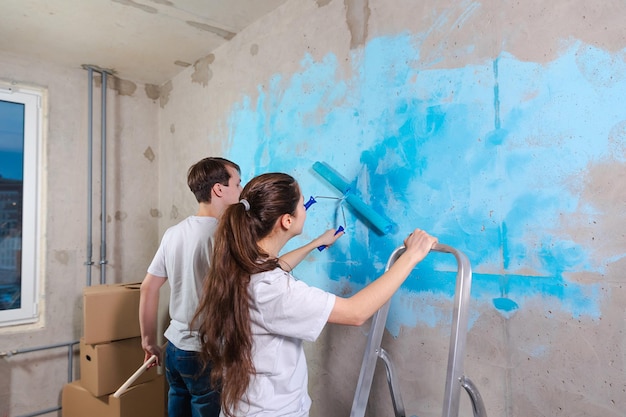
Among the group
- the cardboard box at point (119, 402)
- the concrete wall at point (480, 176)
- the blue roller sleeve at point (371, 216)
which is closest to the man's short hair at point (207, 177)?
the concrete wall at point (480, 176)

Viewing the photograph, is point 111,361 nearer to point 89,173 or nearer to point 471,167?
point 89,173

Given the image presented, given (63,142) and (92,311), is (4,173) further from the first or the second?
(92,311)

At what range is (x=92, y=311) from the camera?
2.16 metres

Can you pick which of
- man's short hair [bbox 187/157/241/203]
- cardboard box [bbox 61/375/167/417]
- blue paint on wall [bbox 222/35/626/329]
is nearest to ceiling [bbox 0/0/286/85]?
blue paint on wall [bbox 222/35/626/329]

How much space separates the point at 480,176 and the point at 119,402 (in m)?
2.12

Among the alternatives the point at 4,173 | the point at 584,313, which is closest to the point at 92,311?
the point at 4,173

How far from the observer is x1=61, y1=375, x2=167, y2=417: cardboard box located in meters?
2.17

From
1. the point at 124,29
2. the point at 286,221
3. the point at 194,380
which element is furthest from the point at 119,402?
the point at 124,29

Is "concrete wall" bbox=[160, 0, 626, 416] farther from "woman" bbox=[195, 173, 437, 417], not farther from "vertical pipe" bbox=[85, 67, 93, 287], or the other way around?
"vertical pipe" bbox=[85, 67, 93, 287]

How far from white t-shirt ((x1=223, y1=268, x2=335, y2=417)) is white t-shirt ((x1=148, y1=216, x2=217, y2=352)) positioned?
524 millimetres

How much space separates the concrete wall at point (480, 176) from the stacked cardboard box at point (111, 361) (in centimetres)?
113

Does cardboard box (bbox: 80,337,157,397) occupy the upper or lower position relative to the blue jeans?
lower

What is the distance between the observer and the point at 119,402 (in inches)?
84.4

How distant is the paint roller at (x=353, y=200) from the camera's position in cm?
141
